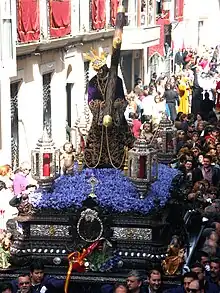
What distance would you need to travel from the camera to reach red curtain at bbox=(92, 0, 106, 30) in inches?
888

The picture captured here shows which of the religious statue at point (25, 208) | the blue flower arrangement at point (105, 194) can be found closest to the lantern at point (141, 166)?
the blue flower arrangement at point (105, 194)

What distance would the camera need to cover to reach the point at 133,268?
8.75m

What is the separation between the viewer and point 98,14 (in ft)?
76.0

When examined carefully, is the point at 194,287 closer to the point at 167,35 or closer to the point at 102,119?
the point at 102,119

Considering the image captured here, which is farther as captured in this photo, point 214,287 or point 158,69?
point 158,69

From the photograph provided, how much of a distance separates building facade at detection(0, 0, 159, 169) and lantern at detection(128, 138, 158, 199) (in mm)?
2297

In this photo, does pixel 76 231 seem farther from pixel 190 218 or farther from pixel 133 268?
pixel 190 218

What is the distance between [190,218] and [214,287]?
2635mm

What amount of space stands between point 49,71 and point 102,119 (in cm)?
942

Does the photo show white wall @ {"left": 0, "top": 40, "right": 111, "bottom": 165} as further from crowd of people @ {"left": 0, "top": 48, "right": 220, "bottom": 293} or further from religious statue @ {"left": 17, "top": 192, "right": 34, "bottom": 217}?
religious statue @ {"left": 17, "top": 192, "right": 34, "bottom": 217}

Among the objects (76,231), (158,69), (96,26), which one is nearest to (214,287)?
(76,231)

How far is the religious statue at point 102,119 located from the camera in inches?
385

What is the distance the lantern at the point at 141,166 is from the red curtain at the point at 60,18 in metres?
9.63

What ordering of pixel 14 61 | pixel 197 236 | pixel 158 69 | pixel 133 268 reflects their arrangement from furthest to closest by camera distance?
pixel 158 69
pixel 14 61
pixel 197 236
pixel 133 268
